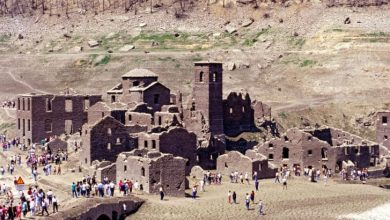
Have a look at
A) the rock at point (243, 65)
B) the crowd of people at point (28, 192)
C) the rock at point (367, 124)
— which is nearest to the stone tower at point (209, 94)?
the crowd of people at point (28, 192)

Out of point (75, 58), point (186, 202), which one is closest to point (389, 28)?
point (75, 58)

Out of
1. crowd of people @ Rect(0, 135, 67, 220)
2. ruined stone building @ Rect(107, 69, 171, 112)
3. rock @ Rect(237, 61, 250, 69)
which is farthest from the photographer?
rock @ Rect(237, 61, 250, 69)

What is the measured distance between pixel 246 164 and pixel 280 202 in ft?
23.9

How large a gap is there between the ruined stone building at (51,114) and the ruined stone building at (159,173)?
691 inches

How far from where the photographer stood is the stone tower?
68188mm

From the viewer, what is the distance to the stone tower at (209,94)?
68188mm

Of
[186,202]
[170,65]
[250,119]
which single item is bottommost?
[186,202]

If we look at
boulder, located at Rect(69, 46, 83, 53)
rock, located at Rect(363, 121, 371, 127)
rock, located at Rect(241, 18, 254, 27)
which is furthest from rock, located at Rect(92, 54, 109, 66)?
rock, located at Rect(363, 121, 371, 127)

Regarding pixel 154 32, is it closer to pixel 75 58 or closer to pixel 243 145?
pixel 75 58

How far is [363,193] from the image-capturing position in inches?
2282

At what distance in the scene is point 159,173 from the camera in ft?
174

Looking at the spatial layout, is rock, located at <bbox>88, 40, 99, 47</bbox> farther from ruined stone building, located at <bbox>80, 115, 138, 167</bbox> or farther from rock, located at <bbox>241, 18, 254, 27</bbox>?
ruined stone building, located at <bbox>80, 115, 138, 167</bbox>

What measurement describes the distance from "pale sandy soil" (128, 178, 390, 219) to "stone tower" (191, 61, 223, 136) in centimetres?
963

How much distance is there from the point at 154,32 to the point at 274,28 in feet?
49.8
